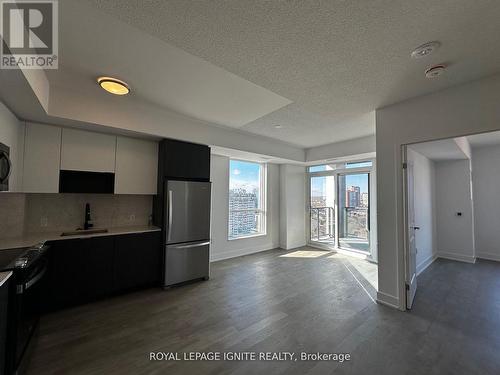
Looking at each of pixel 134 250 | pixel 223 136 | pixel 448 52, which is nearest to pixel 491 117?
pixel 448 52

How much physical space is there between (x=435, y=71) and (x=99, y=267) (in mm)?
4401

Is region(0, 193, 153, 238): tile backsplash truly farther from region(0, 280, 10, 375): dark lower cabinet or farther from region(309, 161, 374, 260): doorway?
region(309, 161, 374, 260): doorway

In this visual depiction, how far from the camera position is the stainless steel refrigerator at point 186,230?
3137mm

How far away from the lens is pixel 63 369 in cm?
165

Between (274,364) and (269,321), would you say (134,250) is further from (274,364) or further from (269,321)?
(274,364)

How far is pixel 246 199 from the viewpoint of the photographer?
17.2 ft

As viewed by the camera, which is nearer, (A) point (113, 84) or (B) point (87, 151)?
(A) point (113, 84)

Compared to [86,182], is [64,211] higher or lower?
lower

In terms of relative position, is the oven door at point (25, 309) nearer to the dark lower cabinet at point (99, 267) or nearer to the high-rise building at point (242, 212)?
the dark lower cabinet at point (99, 267)

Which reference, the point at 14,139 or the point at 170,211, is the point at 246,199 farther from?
the point at 14,139

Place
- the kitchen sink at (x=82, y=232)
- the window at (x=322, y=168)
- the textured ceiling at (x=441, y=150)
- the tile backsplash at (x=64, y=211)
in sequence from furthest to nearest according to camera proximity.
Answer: the window at (x=322, y=168)
the textured ceiling at (x=441, y=150)
the kitchen sink at (x=82, y=232)
the tile backsplash at (x=64, y=211)

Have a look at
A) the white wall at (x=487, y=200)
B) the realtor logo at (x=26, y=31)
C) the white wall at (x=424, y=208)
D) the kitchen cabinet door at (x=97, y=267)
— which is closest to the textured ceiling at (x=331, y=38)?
the realtor logo at (x=26, y=31)

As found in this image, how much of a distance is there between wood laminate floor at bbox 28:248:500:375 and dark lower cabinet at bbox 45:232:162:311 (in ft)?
0.55

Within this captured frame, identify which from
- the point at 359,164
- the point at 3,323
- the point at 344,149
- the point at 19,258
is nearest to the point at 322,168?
the point at 359,164
